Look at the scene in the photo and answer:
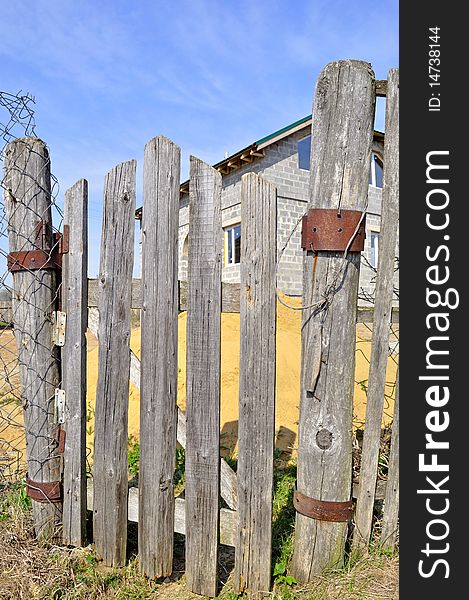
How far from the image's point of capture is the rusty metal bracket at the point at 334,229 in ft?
7.66

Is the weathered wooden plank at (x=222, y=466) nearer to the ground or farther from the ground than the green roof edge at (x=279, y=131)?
nearer to the ground

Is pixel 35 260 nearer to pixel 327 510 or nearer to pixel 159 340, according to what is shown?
pixel 159 340

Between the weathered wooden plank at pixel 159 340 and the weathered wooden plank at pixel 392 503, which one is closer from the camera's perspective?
the weathered wooden plank at pixel 392 503

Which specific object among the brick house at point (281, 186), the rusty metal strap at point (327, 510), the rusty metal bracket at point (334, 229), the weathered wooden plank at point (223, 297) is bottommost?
the rusty metal strap at point (327, 510)

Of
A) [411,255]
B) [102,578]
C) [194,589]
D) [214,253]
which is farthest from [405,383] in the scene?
[102,578]

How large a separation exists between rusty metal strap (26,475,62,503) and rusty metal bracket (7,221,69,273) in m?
1.28

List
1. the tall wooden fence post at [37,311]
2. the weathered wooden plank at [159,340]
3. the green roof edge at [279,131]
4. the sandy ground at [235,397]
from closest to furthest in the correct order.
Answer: the weathered wooden plank at [159,340]
the tall wooden fence post at [37,311]
the sandy ground at [235,397]
the green roof edge at [279,131]

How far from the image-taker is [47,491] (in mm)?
2984

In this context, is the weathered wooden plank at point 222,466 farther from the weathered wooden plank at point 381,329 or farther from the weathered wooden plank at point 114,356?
the weathered wooden plank at point 381,329

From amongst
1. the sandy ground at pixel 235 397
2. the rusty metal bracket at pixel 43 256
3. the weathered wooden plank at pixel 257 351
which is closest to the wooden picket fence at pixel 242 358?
the weathered wooden plank at pixel 257 351

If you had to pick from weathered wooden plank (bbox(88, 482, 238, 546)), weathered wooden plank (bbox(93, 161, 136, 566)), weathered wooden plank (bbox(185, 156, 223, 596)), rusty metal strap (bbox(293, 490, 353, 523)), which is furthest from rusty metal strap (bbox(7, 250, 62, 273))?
rusty metal strap (bbox(293, 490, 353, 523))

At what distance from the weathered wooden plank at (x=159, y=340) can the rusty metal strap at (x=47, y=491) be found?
67 centimetres

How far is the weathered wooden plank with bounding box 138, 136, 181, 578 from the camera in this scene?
2582 millimetres

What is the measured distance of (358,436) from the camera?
11.6ft
